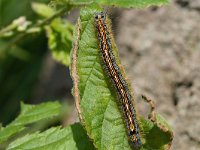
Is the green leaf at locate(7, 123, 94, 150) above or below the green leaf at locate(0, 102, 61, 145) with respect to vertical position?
below

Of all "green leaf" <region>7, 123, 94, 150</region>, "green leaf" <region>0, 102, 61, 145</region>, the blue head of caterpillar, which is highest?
the blue head of caterpillar

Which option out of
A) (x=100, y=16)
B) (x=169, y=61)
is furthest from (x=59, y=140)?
(x=169, y=61)

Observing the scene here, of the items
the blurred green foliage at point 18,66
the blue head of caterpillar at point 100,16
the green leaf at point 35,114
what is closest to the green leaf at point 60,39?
the green leaf at point 35,114

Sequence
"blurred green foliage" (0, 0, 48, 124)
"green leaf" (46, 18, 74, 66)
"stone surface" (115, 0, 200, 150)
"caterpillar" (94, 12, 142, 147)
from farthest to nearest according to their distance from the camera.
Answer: "blurred green foliage" (0, 0, 48, 124) < "stone surface" (115, 0, 200, 150) < "green leaf" (46, 18, 74, 66) < "caterpillar" (94, 12, 142, 147)

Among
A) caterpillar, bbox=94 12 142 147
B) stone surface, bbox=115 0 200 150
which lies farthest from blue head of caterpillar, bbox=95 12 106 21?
stone surface, bbox=115 0 200 150

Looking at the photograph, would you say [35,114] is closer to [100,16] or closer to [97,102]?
[97,102]

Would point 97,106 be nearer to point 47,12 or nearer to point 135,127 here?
point 135,127

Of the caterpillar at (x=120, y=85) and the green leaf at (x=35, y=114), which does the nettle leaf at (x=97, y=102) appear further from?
the green leaf at (x=35, y=114)

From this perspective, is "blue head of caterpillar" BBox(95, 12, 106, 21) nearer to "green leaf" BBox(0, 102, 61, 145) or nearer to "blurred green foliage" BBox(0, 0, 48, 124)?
"green leaf" BBox(0, 102, 61, 145)
